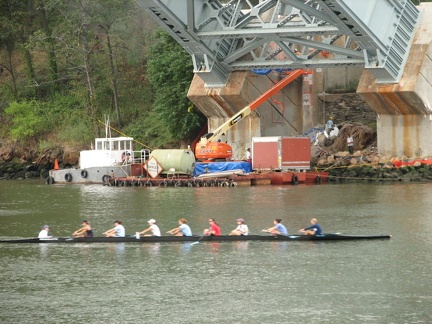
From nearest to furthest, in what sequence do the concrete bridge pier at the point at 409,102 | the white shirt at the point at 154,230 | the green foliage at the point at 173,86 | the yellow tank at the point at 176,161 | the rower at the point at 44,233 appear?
the white shirt at the point at 154,230 < the rower at the point at 44,233 < the concrete bridge pier at the point at 409,102 < the yellow tank at the point at 176,161 < the green foliage at the point at 173,86

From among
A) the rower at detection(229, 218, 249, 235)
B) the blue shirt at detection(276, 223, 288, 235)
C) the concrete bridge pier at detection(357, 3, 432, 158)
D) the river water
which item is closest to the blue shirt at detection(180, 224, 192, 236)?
the river water

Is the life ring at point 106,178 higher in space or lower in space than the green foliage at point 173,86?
lower

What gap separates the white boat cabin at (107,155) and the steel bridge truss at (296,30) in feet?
23.3

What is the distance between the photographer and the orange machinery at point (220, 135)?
7138 centimetres

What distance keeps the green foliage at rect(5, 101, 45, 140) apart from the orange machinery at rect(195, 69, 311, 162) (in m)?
18.0

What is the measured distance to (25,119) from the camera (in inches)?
3440

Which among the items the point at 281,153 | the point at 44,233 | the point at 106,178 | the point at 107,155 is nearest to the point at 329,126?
the point at 281,153

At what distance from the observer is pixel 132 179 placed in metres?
71.0

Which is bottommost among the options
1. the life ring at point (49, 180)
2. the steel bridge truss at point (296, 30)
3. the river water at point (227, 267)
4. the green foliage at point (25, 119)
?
the river water at point (227, 267)

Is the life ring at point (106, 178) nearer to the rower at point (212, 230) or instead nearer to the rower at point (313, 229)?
the rower at point (212, 230)

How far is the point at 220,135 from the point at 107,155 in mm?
7078

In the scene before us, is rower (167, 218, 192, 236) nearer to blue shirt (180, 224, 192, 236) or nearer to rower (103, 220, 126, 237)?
blue shirt (180, 224, 192, 236)

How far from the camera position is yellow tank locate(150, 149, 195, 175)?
70.4m

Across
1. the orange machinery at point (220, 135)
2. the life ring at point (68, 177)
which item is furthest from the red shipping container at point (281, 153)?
the life ring at point (68, 177)
